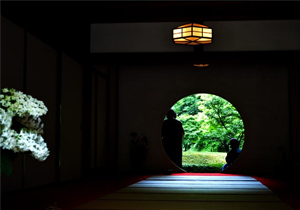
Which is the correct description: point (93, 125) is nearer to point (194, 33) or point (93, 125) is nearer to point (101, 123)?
point (101, 123)

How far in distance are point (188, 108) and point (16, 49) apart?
971cm

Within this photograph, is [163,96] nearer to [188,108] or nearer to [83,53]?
[83,53]

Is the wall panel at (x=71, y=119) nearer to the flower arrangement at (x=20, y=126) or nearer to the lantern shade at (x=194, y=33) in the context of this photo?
the lantern shade at (x=194, y=33)

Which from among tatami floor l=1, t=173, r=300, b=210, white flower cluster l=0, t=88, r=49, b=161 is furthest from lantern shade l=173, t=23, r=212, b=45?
white flower cluster l=0, t=88, r=49, b=161

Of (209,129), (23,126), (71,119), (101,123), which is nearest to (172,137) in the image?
(101,123)

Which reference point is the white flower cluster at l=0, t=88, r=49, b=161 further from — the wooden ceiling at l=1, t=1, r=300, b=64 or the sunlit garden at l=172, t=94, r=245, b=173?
the sunlit garden at l=172, t=94, r=245, b=173

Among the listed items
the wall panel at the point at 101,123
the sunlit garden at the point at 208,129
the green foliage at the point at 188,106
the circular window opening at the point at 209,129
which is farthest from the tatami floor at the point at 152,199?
the green foliage at the point at 188,106

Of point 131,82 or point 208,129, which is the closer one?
point 131,82

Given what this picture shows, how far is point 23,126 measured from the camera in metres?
2.72

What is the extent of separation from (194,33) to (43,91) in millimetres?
2117

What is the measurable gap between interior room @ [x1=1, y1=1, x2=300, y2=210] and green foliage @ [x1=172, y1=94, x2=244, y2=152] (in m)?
4.30

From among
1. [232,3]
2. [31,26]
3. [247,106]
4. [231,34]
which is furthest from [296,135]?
[31,26]

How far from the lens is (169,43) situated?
7527 millimetres

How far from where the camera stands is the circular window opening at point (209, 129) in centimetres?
1313
